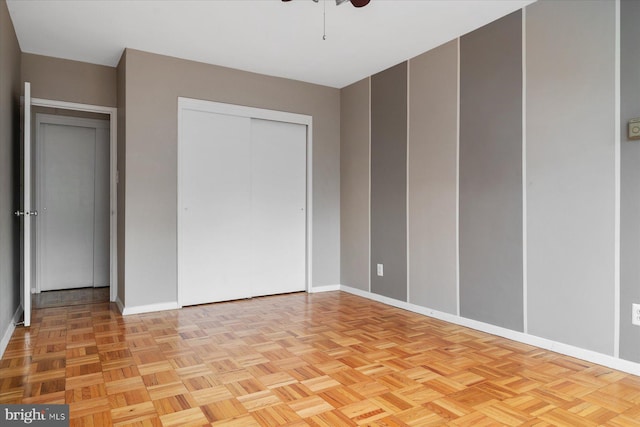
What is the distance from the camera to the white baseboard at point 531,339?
2.53 m

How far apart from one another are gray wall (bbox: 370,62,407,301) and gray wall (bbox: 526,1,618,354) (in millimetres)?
1337

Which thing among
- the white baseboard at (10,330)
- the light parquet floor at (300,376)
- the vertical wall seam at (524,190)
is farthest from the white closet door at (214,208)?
the vertical wall seam at (524,190)

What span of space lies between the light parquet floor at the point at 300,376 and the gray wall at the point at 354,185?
1245 mm

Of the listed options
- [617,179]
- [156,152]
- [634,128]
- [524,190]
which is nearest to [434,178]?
[524,190]

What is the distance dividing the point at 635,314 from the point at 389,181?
2.40 metres

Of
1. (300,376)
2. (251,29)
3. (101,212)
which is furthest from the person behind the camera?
(101,212)

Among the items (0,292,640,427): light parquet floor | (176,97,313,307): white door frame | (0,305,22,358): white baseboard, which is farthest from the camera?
(176,97,313,307): white door frame

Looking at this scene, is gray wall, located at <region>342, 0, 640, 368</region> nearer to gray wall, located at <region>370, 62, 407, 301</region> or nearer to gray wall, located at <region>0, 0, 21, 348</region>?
gray wall, located at <region>370, 62, 407, 301</region>

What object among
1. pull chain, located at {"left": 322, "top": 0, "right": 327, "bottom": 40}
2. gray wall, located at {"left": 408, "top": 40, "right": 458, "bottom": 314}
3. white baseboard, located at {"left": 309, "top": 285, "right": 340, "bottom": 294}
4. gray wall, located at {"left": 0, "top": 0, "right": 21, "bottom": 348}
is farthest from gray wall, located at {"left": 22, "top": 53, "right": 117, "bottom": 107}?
gray wall, located at {"left": 408, "top": 40, "right": 458, "bottom": 314}

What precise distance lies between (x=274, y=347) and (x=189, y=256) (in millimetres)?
1677

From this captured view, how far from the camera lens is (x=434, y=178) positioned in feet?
12.5

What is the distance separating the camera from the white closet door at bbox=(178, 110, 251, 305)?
4168 millimetres

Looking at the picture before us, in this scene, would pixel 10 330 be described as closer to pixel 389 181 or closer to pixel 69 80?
pixel 69 80

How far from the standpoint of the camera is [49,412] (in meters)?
1.97
